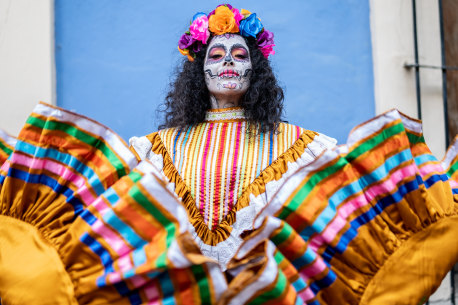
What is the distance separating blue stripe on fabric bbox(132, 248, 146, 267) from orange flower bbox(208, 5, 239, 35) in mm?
1193

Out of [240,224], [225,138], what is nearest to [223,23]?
[225,138]

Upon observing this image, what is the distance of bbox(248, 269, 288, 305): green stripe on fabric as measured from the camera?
1.33 meters

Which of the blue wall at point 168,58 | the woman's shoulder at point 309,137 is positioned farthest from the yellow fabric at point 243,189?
the blue wall at point 168,58

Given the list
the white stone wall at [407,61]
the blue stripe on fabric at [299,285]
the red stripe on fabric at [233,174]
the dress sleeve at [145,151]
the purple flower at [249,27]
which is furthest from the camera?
the white stone wall at [407,61]

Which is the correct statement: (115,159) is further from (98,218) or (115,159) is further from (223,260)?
(223,260)

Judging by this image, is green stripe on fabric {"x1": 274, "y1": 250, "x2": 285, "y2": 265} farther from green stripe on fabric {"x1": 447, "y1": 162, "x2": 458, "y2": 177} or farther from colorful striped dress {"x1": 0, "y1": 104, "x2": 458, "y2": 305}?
green stripe on fabric {"x1": 447, "y1": 162, "x2": 458, "y2": 177}

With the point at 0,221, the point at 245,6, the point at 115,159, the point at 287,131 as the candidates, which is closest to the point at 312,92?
the point at 245,6

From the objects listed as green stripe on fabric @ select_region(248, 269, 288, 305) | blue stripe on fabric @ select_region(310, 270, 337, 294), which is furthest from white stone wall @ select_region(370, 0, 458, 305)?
green stripe on fabric @ select_region(248, 269, 288, 305)

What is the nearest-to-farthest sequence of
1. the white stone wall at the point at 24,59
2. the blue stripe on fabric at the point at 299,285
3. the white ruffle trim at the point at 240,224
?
the blue stripe on fabric at the point at 299,285 → the white ruffle trim at the point at 240,224 → the white stone wall at the point at 24,59

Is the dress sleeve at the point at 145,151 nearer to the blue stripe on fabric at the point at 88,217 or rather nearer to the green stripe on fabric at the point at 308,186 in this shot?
the blue stripe on fabric at the point at 88,217

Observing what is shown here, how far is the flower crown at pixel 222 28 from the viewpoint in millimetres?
2303

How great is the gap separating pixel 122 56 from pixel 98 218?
171cm

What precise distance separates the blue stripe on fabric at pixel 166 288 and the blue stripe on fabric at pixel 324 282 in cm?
39

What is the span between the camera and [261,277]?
1.31 m
